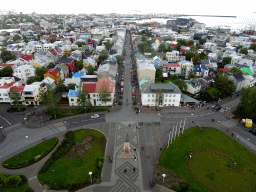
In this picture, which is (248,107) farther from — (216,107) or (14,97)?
(14,97)

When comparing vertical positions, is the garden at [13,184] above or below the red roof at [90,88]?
below

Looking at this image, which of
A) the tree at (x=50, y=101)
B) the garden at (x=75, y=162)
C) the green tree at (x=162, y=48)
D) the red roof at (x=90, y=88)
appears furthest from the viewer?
the green tree at (x=162, y=48)

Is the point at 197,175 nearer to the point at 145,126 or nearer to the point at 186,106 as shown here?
the point at 145,126

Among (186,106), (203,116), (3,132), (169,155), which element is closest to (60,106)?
(3,132)

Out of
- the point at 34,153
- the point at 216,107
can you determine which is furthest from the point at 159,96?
the point at 34,153

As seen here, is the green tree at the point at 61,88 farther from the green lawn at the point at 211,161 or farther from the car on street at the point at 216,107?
the car on street at the point at 216,107

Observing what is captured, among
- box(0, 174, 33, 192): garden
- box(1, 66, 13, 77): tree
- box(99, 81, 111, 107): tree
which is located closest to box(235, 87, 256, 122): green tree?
box(99, 81, 111, 107): tree

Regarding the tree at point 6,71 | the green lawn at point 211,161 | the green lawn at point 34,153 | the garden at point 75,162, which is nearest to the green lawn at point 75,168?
the garden at point 75,162
